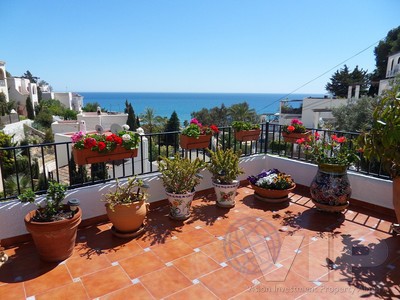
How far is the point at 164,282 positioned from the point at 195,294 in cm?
29

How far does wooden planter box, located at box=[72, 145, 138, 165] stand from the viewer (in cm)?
291

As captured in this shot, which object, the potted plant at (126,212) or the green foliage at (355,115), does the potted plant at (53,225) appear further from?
the green foliage at (355,115)

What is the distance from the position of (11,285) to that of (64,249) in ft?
1.53

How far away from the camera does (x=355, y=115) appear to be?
1562cm

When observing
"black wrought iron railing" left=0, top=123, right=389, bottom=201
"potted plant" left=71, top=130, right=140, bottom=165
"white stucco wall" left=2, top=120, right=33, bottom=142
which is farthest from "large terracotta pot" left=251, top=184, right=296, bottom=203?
"white stucco wall" left=2, top=120, right=33, bottom=142

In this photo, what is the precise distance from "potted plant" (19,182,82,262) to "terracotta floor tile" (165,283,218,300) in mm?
1169

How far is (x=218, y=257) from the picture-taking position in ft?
8.39

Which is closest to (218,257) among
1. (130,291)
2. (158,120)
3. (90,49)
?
(130,291)

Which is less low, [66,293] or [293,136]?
[293,136]

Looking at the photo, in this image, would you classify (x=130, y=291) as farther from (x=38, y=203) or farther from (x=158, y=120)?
(x=158, y=120)

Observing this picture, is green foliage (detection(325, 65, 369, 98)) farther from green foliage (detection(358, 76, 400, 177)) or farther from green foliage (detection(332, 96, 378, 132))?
green foliage (detection(358, 76, 400, 177))

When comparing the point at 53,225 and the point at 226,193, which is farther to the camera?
the point at 226,193

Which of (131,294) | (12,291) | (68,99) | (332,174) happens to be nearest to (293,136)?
(332,174)

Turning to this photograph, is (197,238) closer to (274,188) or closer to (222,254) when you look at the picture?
(222,254)
